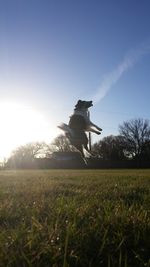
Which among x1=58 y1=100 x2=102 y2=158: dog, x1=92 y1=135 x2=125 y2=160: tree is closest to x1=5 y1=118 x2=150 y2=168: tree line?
x1=92 y1=135 x2=125 y2=160: tree

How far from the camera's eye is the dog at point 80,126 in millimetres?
7465

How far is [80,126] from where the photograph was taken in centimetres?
775

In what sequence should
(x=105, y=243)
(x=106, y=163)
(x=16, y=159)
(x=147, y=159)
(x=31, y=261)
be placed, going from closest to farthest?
(x=31, y=261), (x=105, y=243), (x=106, y=163), (x=147, y=159), (x=16, y=159)

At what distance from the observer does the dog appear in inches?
294

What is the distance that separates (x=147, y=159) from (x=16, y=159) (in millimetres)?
33476

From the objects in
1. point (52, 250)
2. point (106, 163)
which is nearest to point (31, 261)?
point (52, 250)

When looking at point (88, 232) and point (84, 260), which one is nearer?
point (84, 260)

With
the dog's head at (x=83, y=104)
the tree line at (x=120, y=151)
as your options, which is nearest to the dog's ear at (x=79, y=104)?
the dog's head at (x=83, y=104)

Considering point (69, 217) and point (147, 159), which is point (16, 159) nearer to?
point (147, 159)

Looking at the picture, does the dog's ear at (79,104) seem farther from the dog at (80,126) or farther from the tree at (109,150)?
the tree at (109,150)

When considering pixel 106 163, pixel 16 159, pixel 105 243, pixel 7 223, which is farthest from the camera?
pixel 16 159

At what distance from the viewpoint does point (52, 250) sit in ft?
10.3

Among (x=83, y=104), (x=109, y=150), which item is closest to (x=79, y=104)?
(x=83, y=104)

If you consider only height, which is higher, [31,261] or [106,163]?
[106,163]
